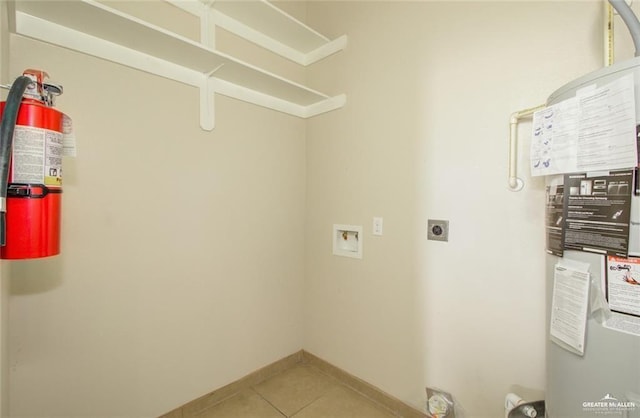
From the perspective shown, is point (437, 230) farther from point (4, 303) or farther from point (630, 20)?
point (4, 303)

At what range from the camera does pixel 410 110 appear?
1581mm

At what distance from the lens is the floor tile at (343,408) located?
1.61 metres

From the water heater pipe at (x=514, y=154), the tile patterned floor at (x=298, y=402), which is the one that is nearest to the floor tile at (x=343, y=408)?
the tile patterned floor at (x=298, y=402)

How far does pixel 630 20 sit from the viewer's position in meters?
0.78

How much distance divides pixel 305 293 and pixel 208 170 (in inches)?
47.9

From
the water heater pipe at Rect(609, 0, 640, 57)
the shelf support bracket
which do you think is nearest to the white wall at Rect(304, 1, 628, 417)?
the water heater pipe at Rect(609, 0, 640, 57)

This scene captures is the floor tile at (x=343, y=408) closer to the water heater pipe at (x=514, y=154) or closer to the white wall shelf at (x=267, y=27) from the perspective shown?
the water heater pipe at (x=514, y=154)

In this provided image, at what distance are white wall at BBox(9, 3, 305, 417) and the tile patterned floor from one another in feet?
0.49

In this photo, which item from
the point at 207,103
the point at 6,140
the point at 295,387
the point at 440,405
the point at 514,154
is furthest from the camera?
the point at 295,387

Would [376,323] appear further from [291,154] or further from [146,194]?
[146,194]

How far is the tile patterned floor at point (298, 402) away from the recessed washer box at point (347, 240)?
92cm

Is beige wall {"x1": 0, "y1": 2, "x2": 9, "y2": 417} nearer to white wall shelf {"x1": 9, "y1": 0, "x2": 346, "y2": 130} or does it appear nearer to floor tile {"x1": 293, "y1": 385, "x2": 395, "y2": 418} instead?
white wall shelf {"x1": 9, "y1": 0, "x2": 346, "y2": 130}

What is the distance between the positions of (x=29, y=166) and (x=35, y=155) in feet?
0.12

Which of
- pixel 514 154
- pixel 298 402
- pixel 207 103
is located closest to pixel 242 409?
pixel 298 402
